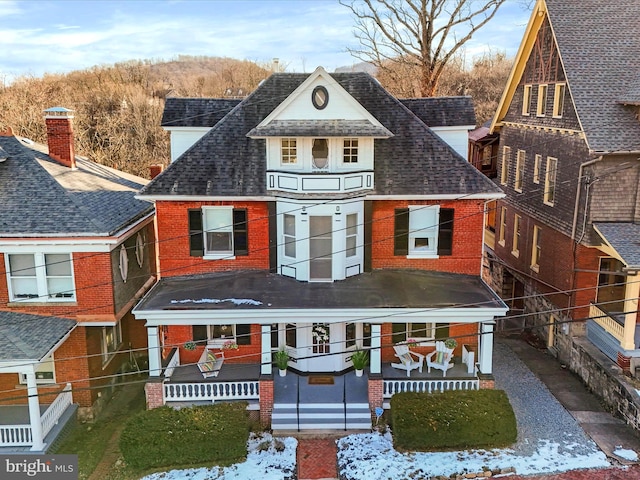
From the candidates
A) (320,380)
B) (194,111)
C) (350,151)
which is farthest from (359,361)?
(194,111)

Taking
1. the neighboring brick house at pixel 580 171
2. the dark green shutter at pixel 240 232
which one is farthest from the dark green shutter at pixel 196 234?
the neighboring brick house at pixel 580 171

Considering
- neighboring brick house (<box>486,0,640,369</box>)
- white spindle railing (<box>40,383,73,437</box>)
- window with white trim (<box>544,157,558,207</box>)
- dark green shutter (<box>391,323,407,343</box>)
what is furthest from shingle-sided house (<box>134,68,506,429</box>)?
window with white trim (<box>544,157,558,207</box>)

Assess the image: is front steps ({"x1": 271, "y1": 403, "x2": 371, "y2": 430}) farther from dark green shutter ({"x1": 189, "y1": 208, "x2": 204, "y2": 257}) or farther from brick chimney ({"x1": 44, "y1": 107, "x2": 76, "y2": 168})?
brick chimney ({"x1": 44, "y1": 107, "x2": 76, "y2": 168})

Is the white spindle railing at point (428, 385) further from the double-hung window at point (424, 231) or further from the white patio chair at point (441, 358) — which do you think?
the double-hung window at point (424, 231)

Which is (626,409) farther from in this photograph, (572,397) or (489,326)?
(489,326)

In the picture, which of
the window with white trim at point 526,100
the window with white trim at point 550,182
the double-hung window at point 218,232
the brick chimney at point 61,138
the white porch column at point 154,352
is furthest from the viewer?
the window with white trim at point 526,100

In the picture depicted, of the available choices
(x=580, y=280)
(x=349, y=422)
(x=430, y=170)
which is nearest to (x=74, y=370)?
(x=349, y=422)
